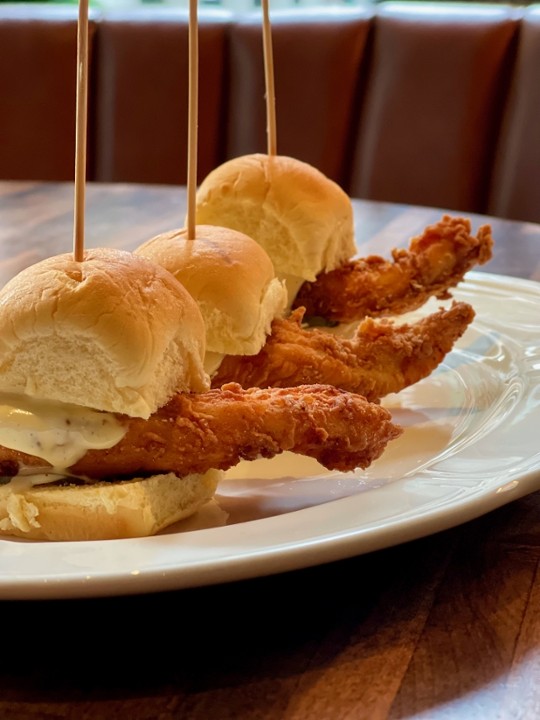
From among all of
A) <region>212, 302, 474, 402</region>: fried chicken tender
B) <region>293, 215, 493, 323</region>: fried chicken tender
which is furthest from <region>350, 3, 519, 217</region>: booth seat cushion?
<region>212, 302, 474, 402</region>: fried chicken tender

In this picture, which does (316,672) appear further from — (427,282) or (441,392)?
(427,282)

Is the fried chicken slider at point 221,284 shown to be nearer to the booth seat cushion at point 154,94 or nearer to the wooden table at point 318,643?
the wooden table at point 318,643

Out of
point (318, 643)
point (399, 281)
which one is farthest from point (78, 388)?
point (399, 281)

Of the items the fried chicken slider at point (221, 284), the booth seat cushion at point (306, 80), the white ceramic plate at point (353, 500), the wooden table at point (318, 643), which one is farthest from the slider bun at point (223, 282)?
the booth seat cushion at point (306, 80)

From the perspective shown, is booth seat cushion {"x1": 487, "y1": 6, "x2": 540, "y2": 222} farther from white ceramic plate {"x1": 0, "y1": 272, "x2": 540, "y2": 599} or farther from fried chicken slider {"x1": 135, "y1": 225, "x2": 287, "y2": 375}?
fried chicken slider {"x1": 135, "y1": 225, "x2": 287, "y2": 375}

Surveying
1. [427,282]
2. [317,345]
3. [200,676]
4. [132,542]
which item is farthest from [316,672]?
[427,282]

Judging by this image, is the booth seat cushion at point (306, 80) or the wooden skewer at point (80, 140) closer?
the wooden skewer at point (80, 140)

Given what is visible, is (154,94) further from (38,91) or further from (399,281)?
(399,281)
